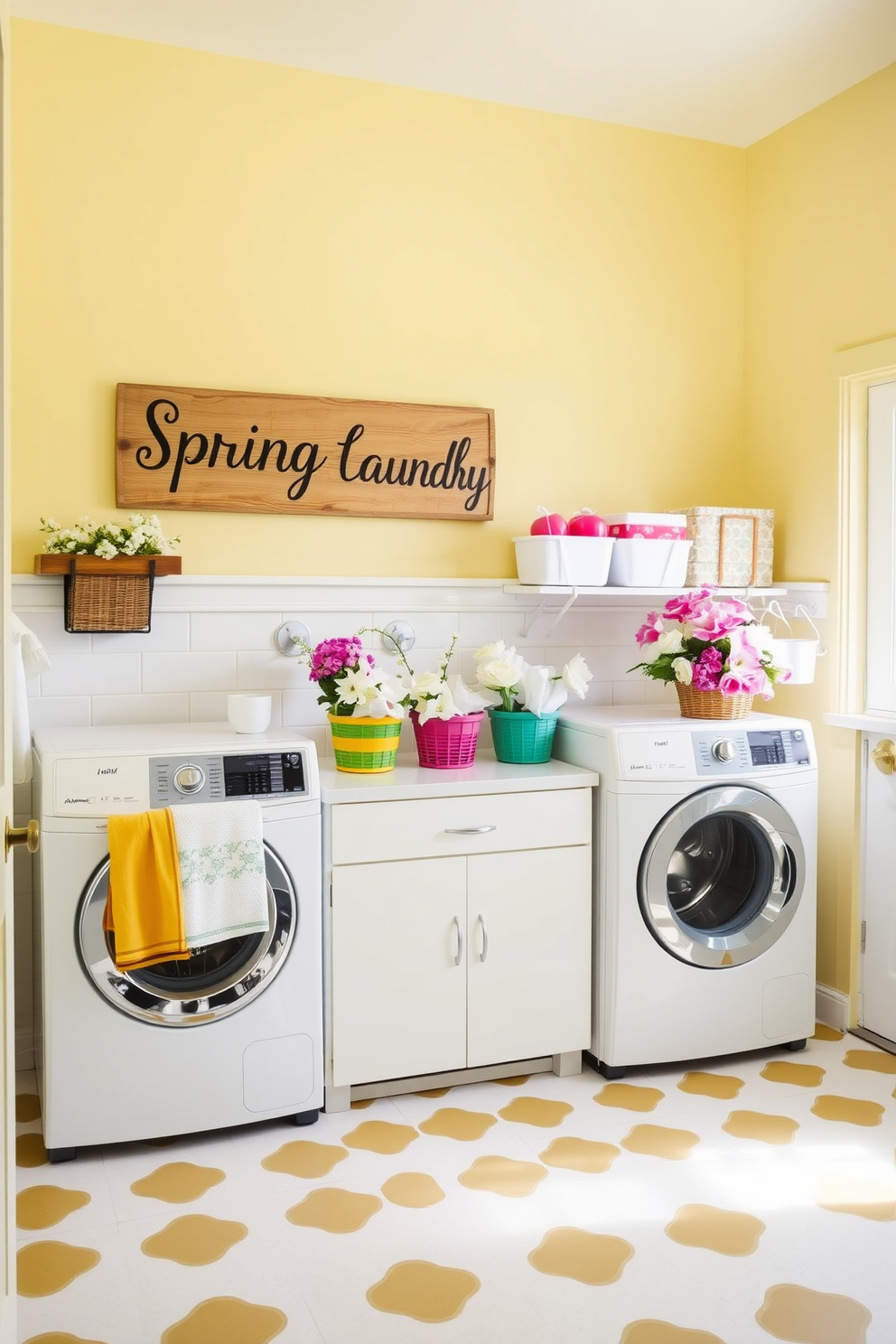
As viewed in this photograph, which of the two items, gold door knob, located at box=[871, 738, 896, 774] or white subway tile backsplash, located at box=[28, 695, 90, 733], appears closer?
white subway tile backsplash, located at box=[28, 695, 90, 733]

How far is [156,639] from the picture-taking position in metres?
2.99

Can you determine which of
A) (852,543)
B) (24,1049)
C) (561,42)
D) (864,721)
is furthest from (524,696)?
(561,42)

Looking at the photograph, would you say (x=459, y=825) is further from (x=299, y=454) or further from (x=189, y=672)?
(x=299, y=454)

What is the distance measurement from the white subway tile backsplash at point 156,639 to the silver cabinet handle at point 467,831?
91 cm

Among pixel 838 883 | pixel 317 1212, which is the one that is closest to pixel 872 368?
pixel 838 883

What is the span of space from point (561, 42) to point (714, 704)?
1821mm

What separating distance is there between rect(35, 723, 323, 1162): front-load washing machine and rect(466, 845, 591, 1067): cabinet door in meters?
0.42

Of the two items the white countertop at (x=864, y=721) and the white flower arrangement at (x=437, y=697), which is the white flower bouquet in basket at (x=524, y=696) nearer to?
the white flower arrangement at (x=437, y=697)

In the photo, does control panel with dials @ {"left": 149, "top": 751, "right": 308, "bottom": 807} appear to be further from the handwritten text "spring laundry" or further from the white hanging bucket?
the white hanging bucket

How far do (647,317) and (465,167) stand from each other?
29.0 inches

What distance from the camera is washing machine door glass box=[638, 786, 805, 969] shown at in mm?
2838

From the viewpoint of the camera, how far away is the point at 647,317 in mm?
3512

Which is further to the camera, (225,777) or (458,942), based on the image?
(458,942)

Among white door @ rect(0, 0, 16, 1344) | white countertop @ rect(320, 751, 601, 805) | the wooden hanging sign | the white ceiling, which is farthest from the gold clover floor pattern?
the white ceiling
